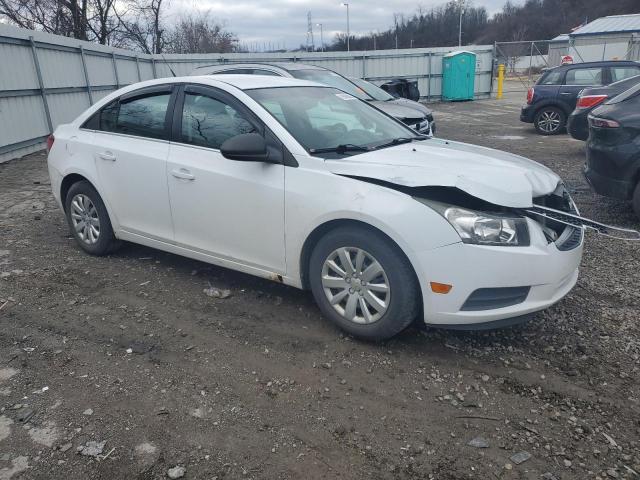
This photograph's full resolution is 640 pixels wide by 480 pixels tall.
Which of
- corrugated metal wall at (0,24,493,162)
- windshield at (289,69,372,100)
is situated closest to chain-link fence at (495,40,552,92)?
corrugated metal wall at (0,24,493,162)

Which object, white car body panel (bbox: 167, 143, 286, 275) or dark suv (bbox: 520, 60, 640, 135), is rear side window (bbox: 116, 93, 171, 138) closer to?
white car body panel (bbox: 167, 143, 286, 275)

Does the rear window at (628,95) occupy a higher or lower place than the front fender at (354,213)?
higher

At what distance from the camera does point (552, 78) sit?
12.7m

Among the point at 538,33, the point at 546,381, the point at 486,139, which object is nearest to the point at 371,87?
the point at 486,139

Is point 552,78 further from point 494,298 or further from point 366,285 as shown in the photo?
point 366,285

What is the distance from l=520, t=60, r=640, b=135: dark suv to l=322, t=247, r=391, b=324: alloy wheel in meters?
11.2

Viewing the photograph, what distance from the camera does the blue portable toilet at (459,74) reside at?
22484 mm

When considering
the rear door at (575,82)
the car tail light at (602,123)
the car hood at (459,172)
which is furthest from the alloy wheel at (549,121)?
the car hood at (459,172)

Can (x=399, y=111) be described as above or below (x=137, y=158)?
below

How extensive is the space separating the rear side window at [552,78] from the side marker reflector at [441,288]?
11389 millimetres

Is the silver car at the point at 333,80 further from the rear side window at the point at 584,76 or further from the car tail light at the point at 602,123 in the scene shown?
the rear side window at the point at 584,76

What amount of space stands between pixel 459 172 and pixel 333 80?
270 inches

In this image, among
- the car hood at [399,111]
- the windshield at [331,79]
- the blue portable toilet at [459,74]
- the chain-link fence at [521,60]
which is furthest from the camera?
the chain-link fence at [521,60]

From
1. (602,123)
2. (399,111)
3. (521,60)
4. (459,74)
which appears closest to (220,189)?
(602,123)
